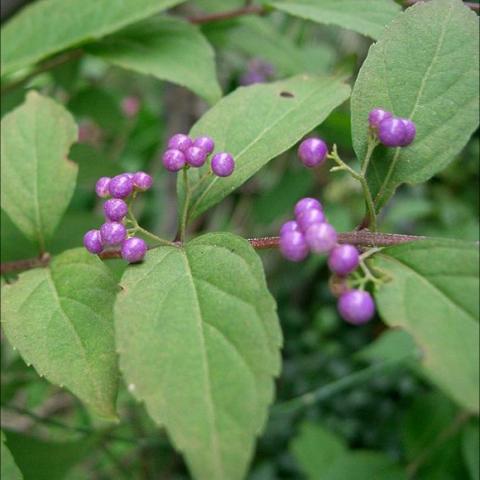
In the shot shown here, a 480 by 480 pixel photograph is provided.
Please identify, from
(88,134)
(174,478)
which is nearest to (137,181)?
(88,134)

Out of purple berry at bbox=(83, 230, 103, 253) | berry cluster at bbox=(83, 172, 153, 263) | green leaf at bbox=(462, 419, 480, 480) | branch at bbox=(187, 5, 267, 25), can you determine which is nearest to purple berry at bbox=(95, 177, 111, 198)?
berry cluster at bbox=(83, 172, 153, 263)

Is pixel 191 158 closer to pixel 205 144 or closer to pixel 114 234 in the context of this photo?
pixel 205 144

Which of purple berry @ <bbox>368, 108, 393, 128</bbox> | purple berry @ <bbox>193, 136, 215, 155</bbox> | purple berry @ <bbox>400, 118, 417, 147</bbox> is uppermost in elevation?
purple berry @ <bbox>368, 108, 393, 128</bbox>

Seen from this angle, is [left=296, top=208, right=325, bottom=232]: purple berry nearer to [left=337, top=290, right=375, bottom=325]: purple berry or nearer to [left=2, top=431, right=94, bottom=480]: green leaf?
[left=337, top=290, right=375, bottom=325]: purple berry

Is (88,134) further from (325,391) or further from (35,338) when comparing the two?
(35,338)

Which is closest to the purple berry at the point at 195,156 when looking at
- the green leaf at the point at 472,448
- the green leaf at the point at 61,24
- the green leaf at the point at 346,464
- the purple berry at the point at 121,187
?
the purple berry at the point at 121,187
